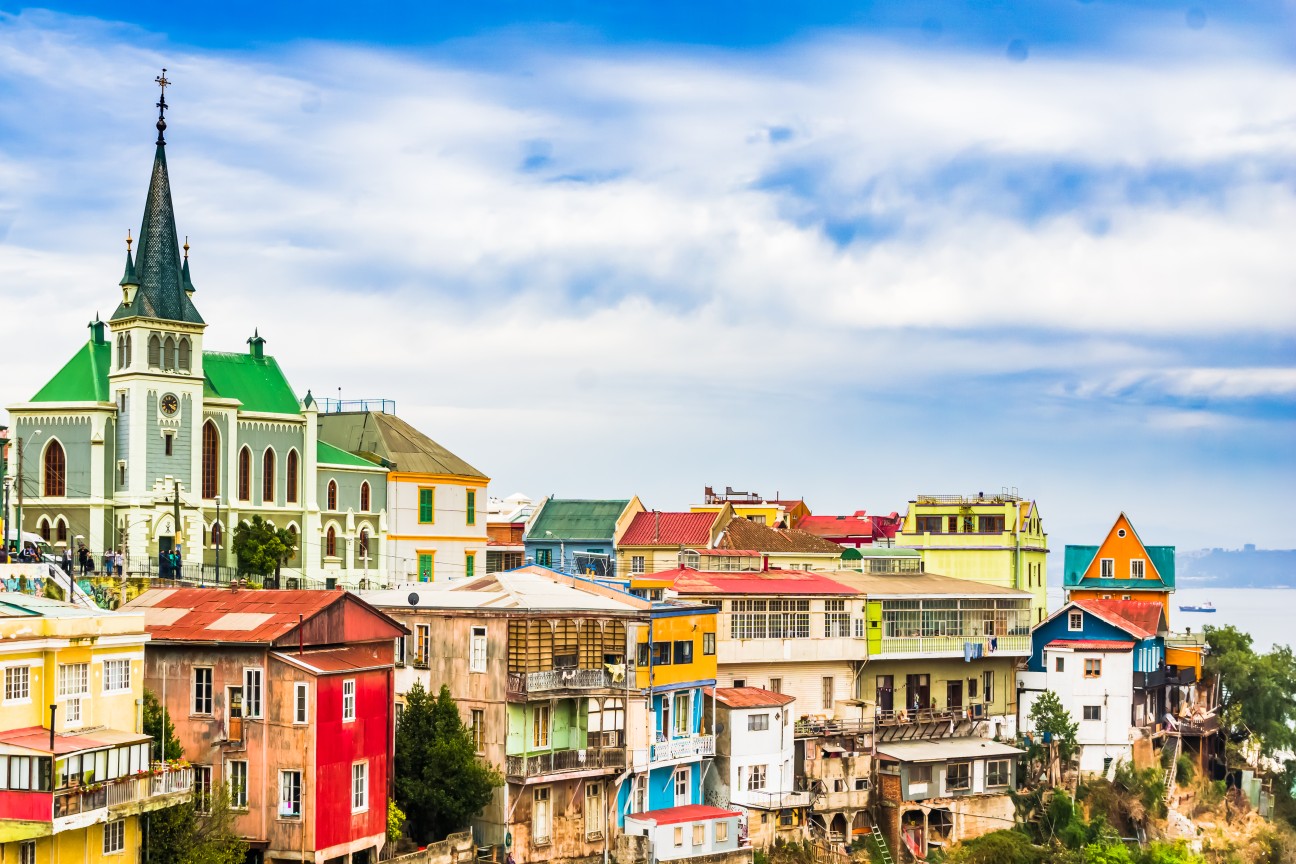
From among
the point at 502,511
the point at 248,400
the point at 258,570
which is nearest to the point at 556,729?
the point at 258,570

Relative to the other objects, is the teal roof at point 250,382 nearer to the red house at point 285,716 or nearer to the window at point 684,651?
the window at point 684,651

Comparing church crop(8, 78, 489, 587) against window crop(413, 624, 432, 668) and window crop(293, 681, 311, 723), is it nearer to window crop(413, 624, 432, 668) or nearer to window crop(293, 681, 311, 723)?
window crop(413, 624, 432, 668)

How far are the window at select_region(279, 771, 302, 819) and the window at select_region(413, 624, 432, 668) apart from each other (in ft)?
35.4

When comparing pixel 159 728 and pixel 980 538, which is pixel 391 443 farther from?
pixel 159 728

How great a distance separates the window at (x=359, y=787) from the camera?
50.7 meters

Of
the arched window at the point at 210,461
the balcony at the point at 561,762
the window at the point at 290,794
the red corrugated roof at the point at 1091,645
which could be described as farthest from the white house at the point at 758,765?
the arched window at the point at 210,461

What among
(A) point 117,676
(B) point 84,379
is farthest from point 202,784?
(B) point 84,379

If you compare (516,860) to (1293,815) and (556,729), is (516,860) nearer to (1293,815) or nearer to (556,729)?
(556,729)

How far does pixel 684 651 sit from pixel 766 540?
34364 millimetres

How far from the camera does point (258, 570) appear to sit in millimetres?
78125

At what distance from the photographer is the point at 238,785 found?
4950 centimetres

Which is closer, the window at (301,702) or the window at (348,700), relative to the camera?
the window at (301,702)

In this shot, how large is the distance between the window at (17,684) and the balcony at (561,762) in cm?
1763

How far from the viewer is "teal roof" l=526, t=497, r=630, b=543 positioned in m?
101
